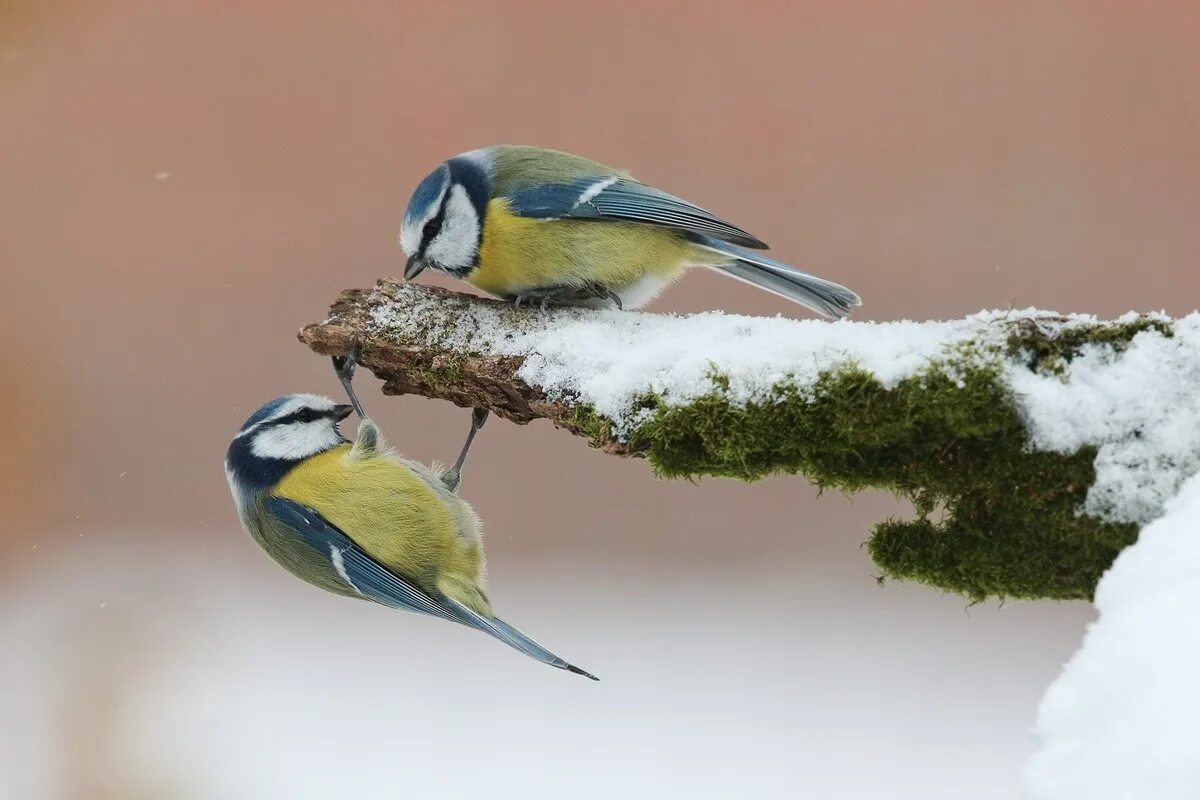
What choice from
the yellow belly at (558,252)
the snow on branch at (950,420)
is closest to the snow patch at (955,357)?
the snow on branch at (950,420)

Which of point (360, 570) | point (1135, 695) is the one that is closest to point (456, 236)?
point (360, 570)

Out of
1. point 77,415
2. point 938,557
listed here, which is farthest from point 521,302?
point 77,415

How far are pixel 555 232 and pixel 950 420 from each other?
2.63 feet

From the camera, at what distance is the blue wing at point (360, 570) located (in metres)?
1.68

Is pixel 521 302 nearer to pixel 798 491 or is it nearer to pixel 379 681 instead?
pixel 798 491

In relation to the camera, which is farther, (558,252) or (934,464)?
(558,252)

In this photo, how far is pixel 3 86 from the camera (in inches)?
125

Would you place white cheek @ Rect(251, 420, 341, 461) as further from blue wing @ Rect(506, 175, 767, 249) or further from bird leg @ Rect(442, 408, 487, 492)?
blue wing @ Rect(506, 175, 767, 249)

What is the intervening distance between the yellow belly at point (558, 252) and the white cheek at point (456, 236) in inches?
0.8

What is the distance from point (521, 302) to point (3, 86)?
2.34 meters

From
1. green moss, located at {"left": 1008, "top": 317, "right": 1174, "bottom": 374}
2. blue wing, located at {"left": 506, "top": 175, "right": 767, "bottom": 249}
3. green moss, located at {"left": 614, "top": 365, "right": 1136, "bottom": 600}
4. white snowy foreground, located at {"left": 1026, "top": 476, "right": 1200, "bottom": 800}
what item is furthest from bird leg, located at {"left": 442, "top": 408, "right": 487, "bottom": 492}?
white snowy foreground, located at {"left": 1026, "top": 476, "right": 1200, "bottom": 800}

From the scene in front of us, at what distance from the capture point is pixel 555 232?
172 cm

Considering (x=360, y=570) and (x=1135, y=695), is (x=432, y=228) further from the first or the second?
(x=1135, y=695)

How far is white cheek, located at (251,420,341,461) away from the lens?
1.74 m
